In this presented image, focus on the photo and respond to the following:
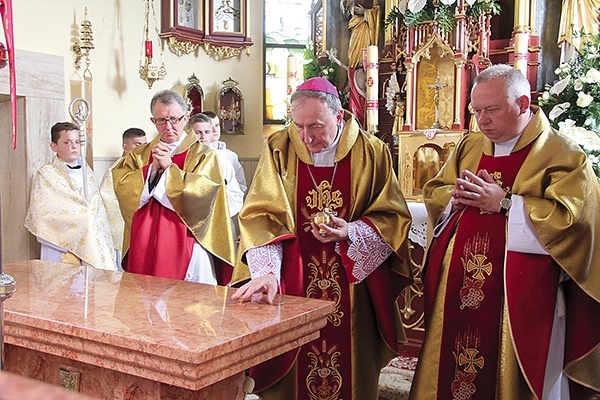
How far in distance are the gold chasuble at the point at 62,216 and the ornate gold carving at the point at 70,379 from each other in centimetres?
315

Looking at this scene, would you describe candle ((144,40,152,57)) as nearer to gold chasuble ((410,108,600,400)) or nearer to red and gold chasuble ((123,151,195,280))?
red and gold chasuble ((123,151,195,280))

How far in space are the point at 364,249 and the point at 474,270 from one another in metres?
0.50

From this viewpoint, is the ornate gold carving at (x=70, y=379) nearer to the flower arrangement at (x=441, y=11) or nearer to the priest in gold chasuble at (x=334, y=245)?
the priest in gold chasuble at (x=334, y=245)

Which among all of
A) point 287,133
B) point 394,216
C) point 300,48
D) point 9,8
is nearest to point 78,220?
point 287,133

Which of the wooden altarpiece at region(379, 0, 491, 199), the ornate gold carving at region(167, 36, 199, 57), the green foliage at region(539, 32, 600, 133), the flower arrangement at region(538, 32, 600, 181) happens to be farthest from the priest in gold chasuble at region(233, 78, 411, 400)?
the ornate gold carving at region(167, 36, 199, 57)

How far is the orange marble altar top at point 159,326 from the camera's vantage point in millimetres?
1704

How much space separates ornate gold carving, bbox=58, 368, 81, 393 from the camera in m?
2.11

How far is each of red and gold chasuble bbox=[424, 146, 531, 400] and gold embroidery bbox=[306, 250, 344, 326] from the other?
1.52ft

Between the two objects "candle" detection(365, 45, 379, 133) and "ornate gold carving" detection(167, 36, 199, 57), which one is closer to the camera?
"candle" detection(365, 45, 379, 133)

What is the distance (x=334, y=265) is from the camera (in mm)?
3131

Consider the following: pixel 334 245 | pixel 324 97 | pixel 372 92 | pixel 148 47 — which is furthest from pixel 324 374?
pixel 148 47

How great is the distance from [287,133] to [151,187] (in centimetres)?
131

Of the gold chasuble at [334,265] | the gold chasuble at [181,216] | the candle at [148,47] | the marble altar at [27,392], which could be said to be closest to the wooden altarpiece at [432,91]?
the gold chasuble at [181,216]

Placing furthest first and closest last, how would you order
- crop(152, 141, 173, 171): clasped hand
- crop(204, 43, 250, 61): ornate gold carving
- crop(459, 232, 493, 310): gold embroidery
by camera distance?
crop(204, 43, 250, 61): ornate gold carving
crop(152, 141, 173, 171): clasped hand
crop(459, 232, 493, 310): gold embroidery
